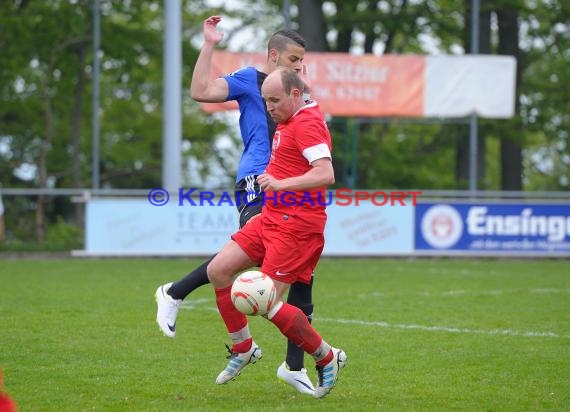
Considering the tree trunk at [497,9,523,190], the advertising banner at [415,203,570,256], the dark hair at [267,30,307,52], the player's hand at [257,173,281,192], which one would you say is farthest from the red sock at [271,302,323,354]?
the tree trunk at [497,9,523,190]

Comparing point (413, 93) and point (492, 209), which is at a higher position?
point (413, 93)

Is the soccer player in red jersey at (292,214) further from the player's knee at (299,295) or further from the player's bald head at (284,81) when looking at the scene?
the player's knee at (299,295)

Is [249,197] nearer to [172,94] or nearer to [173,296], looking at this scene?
[173,296]

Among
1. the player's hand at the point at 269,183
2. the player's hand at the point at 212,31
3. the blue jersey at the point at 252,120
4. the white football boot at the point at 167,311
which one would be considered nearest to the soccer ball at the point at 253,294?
the player's hand at the point at 269,183

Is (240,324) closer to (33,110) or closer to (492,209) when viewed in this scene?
(492,209)

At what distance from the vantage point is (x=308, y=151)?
597 cm

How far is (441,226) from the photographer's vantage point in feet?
61.0

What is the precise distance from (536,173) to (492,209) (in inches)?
1154

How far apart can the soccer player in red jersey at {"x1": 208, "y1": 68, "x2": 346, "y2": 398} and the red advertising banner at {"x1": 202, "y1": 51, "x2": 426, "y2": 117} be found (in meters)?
14.9

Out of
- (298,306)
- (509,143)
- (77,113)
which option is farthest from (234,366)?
(509,143)

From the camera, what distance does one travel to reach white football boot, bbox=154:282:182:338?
6816 millimetres

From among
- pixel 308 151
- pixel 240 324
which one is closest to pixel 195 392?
pixel 240 324

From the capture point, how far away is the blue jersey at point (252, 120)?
23.0 feet

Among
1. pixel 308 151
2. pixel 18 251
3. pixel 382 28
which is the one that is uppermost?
pixel 382 28
